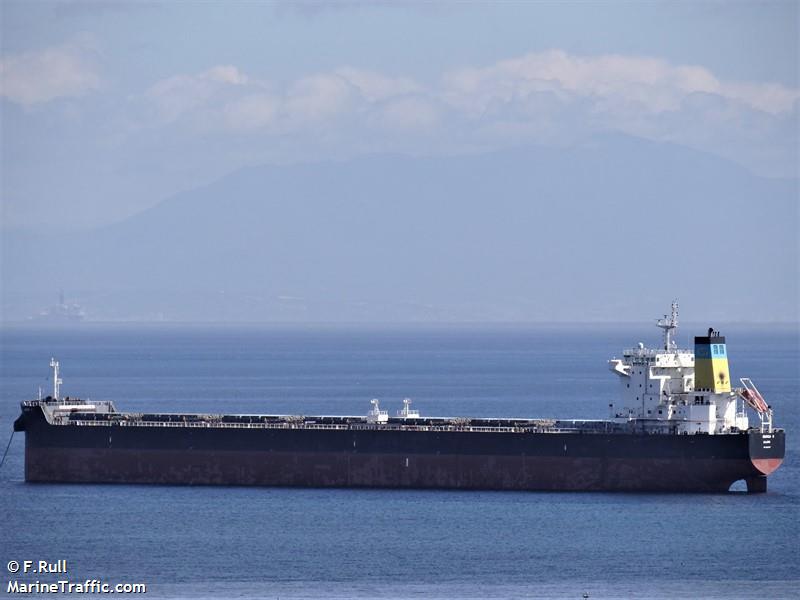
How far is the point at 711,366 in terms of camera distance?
6094cm

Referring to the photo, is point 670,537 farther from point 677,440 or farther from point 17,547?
point 17,547

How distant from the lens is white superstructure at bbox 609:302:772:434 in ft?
200

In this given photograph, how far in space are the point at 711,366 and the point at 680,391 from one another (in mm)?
1807

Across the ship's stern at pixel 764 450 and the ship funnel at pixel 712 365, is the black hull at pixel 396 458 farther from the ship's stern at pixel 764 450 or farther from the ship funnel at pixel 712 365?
the ship funnel at pixel 712 365

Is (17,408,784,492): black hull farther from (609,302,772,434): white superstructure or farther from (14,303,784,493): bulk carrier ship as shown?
(609,302,772,434): white superstructure

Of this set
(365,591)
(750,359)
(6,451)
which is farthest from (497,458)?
(750,359)

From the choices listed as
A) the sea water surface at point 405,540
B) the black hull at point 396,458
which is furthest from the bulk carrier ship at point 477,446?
the sea water surface at point 405,540

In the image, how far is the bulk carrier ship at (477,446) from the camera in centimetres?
6022

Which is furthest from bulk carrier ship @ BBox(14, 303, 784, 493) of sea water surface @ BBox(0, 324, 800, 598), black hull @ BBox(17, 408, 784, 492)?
sea water surface @ BBox(0, 324, 800, 598)

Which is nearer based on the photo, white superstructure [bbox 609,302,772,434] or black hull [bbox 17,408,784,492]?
black hull [bbox 17,408,784,492]

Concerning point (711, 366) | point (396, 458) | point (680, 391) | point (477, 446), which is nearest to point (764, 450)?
point (711, 366)

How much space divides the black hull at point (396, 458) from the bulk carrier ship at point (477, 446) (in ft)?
0.12

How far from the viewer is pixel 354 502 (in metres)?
59.5

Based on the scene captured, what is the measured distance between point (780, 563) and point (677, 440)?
9919 millimetres
